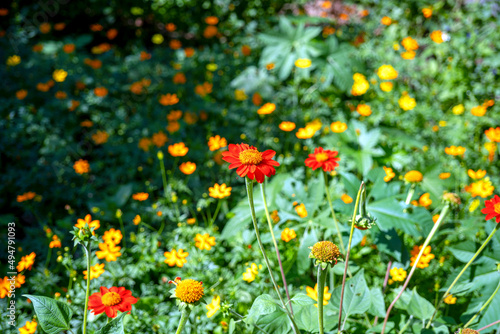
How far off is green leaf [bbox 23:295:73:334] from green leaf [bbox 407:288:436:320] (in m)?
1.12

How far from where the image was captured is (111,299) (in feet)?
3.74

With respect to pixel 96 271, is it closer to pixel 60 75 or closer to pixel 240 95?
pixel 240 95

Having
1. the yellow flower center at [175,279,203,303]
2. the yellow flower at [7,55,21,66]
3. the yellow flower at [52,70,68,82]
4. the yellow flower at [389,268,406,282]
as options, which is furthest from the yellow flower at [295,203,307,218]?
the yellow flower at [7,55,21,66]

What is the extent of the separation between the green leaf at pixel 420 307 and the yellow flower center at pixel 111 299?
0.97 m

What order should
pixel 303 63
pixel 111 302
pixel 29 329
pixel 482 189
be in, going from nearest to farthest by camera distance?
pixel 111 302 → pixel 29 329 → pixel 482 189 → pixel 303 63

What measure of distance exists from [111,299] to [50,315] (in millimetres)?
176

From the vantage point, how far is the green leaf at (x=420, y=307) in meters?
1.27

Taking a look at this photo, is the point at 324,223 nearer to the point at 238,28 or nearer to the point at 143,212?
the point at 143,212

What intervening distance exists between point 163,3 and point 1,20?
1774 mm

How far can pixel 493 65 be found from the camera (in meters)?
2.72

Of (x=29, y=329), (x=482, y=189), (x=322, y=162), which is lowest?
(x=29, y=329)

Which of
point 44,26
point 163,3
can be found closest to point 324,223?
point 163,3

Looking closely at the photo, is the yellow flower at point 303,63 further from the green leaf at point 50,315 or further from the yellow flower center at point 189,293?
the green leaf at point 50,315

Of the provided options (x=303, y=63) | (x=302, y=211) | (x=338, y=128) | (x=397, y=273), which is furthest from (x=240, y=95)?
(x=397, y=273)
